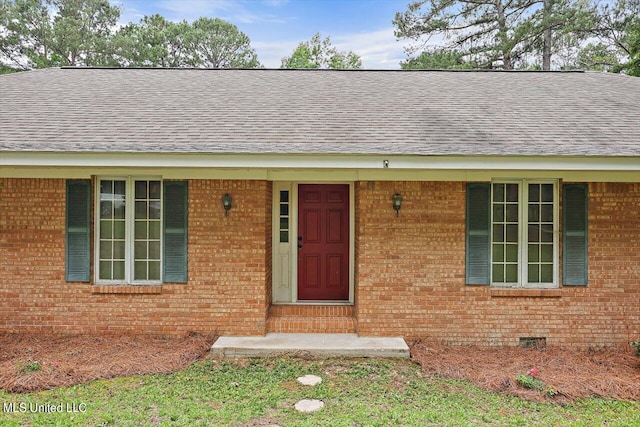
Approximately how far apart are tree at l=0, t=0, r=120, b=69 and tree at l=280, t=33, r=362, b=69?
12327 millimetres

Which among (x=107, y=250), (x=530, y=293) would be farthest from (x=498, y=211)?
(x=107, y=250)

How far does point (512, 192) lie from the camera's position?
5.88 metres

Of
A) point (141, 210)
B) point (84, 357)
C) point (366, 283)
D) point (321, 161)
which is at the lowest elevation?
point (84, 357)

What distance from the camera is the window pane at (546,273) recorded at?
5895 mm

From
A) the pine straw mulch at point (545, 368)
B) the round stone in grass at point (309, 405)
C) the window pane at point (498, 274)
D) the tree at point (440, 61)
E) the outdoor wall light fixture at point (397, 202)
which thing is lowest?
the round stone in grass at point (309, 405)

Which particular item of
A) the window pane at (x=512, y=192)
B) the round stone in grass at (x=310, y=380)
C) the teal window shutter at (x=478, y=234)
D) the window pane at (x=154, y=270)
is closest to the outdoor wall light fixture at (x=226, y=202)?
the window pane at (x=154, y=270)

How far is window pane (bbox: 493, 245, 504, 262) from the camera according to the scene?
5910 mm

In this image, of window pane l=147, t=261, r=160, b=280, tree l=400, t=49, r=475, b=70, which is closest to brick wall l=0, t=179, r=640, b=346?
window pane l=147, t=261, r=160, b=280

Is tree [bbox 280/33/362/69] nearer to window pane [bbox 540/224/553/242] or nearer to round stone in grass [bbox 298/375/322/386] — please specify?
window pane [bbox 540/224/553/242]

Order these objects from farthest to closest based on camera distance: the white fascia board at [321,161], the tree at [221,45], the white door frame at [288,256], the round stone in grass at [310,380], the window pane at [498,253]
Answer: the tree at [221,45]
the white door frame at [288,256]
the window pane at [498,253]
the white fascia board at [321,161]
the round stone in grass at [310,380]

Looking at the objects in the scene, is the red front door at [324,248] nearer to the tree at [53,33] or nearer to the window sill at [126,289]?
the window sill at [126,289]

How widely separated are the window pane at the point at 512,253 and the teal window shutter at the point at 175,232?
15.0ft

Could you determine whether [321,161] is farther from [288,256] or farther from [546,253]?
[546,253]

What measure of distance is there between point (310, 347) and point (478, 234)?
9.08ft
